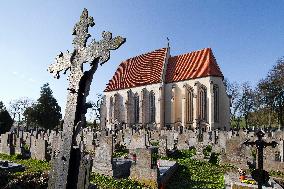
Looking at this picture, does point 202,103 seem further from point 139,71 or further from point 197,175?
point 197,175

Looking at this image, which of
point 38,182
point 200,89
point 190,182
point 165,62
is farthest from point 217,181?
point 165,62

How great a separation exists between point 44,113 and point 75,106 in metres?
53.5

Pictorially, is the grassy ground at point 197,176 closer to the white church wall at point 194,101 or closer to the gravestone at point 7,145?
the gravestone at point 7,145

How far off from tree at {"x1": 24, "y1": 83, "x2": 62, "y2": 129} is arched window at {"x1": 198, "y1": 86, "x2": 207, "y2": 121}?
26103 millimetres

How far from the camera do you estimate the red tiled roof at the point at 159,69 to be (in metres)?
45.3

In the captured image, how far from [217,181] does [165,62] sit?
3944cm

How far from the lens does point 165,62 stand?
166 ft

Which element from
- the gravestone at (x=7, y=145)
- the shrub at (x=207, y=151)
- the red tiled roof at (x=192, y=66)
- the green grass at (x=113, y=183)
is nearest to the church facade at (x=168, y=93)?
the red tiled roof at (x=192, y=66)

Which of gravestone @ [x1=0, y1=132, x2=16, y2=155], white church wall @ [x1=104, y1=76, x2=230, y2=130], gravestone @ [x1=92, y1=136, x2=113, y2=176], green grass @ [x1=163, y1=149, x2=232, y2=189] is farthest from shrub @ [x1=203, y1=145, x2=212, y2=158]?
white church wall @ [x1=104, y1=76, x2=230, y2=130]

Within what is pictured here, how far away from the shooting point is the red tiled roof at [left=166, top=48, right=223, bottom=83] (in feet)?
146

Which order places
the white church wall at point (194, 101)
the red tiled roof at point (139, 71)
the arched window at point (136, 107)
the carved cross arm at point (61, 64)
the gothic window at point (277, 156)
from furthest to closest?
the arched window at point (136, 107)
the red tiled roof at point (139, 71)
the white church wall at point (194, 101)
the gothic window at point (277, 156)
the carved cross arm at point (61, 64)

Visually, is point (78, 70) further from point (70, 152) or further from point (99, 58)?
point (70, 152)

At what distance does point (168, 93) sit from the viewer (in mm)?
49031

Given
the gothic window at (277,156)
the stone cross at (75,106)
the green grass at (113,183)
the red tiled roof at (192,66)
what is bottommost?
the green grass at (113,183)
